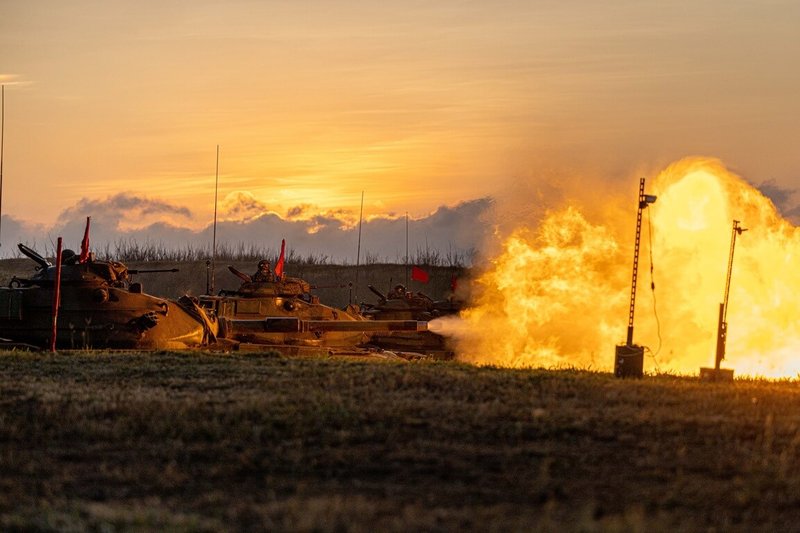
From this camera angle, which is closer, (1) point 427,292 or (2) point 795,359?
(2) point 795,359

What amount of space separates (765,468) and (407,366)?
8833 millimetres

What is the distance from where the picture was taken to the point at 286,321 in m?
29.3

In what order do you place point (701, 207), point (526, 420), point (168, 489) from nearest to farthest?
1. point (168, 489)
2. point (526, 420)
3. point (701, 207)

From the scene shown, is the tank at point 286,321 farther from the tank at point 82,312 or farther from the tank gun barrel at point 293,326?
the tank at point 82,312

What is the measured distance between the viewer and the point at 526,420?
45.0ft

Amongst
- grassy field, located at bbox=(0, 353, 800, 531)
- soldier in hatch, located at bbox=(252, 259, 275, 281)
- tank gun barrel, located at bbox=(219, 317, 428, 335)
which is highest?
soldier in hatch, located at bbox=(252, 259, 275, 281)

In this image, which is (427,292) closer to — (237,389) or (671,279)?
(671,279)

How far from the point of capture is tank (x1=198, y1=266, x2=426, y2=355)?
2966 cm

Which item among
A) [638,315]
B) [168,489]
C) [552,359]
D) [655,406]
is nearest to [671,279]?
[638,315]

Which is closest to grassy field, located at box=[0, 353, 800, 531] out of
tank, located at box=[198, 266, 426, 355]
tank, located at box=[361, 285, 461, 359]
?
tank, located at box=[198, 266, 426, 355]

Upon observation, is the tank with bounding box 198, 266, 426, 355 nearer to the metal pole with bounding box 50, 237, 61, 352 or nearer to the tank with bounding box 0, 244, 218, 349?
the tank with bounding box 0, 244, 218, 349

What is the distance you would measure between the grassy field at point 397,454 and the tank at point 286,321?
11.6m

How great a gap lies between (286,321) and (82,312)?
16.9 feet

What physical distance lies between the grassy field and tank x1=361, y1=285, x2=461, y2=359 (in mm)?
19076
